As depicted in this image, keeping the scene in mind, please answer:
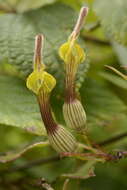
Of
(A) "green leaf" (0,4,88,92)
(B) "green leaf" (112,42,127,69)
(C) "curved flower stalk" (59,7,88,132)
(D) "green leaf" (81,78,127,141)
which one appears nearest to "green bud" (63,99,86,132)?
(C) "curved flower stalk" (59,7,88,132)

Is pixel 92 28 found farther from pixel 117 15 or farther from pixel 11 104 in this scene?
pixel 11 104

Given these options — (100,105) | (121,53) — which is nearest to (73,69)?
(100,105)

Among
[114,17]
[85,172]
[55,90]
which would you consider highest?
[114,17]

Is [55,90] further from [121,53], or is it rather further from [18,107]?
[121,53]

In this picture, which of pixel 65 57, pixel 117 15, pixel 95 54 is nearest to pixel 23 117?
pixel 65 57

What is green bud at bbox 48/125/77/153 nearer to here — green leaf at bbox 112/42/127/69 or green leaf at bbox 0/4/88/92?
green leaf at bbox 0/4/88/92

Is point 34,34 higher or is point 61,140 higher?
point 34,34

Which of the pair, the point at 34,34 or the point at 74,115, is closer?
the point at 74,115
